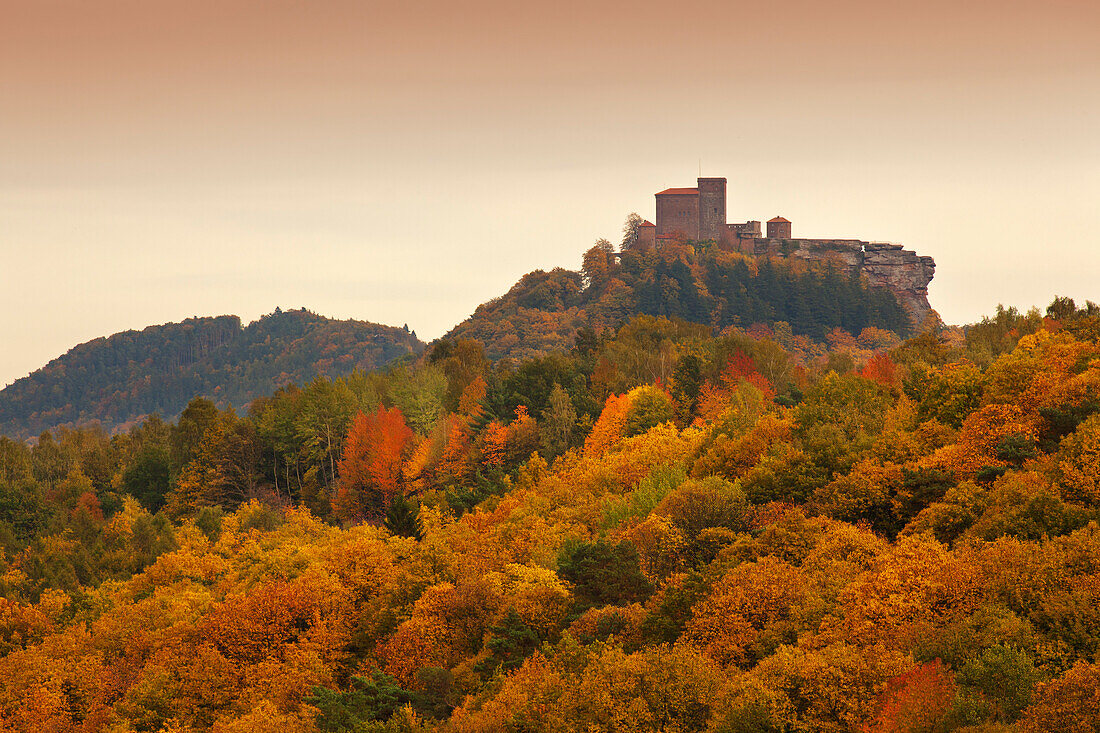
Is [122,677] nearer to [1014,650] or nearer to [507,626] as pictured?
[507,626]

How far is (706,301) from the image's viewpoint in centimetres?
18612

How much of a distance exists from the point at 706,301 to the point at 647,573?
136 metres

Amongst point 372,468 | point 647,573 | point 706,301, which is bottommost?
point 647,573

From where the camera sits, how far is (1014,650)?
3512 cm

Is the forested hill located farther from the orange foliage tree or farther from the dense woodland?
the dense woodland

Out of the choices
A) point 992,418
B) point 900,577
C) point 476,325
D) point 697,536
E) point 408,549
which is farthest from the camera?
point 476,325

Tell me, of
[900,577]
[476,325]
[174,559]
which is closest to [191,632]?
[174,559]

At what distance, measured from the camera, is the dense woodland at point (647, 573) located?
122 feet

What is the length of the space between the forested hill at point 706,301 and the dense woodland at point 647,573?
81.4 m

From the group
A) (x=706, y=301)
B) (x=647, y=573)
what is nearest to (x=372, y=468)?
(x=647, y=573)

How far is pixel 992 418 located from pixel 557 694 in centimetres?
2888

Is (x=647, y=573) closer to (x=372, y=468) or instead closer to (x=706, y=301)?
(x=372, y=468)

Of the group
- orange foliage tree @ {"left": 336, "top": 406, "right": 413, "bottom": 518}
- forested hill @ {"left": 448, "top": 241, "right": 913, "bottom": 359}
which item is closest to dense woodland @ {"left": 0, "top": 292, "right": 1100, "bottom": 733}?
orange foliage tree @ {"left": 336, "top": 406, "right": 413, "bottom": 518}

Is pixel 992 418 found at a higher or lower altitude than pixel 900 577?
higher
